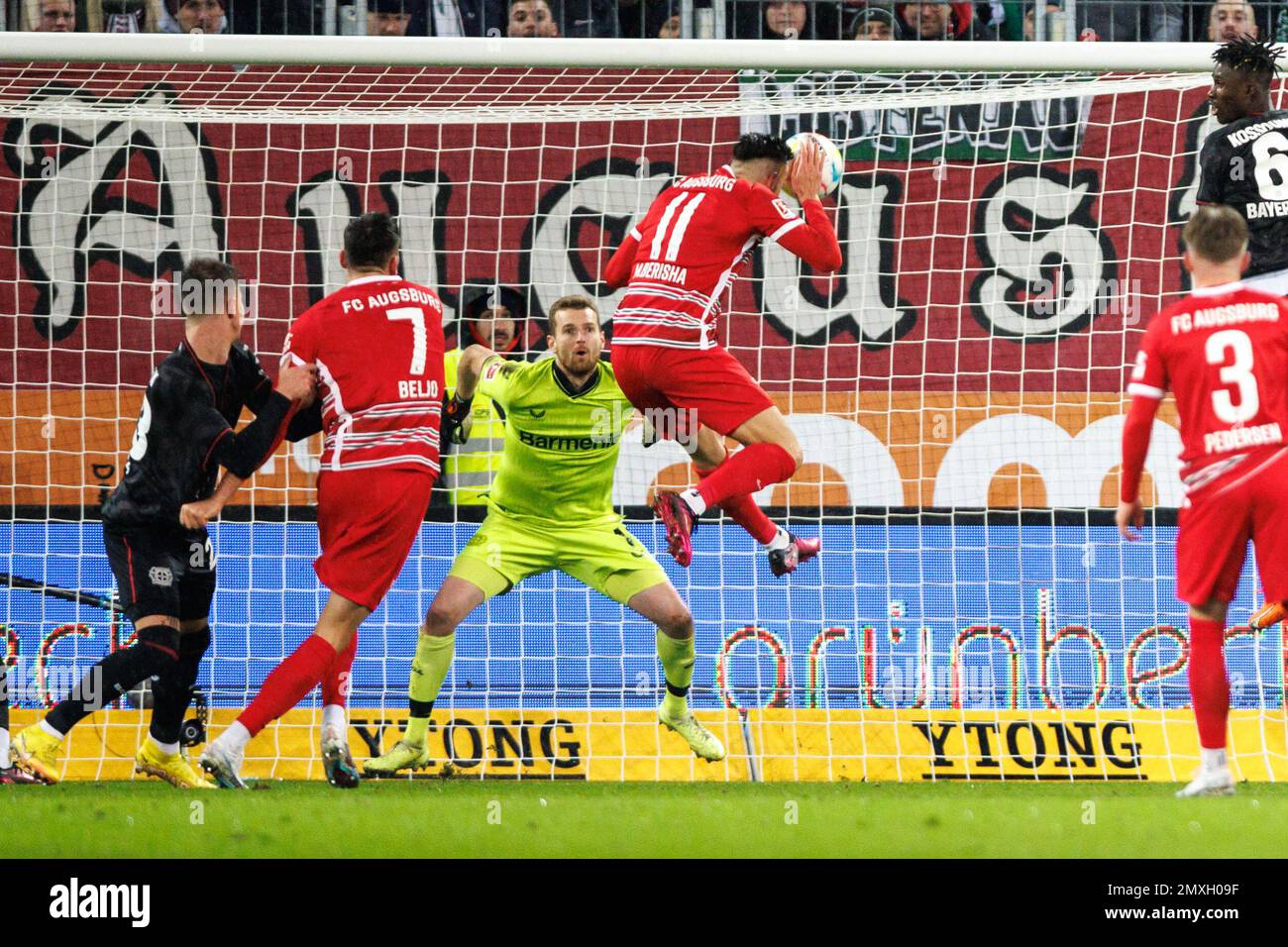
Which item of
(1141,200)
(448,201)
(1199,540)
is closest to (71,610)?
(448,201)

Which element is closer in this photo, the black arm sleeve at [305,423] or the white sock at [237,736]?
the white sock at [237,736]

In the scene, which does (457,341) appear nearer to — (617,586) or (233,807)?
(617,586)

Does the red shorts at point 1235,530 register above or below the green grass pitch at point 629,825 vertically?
above

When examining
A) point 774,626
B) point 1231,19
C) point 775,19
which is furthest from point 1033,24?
point 774,626

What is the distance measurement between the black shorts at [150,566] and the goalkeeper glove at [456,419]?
4.53ft

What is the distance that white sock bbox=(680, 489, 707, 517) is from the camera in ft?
20.2

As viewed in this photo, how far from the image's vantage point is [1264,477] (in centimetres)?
514

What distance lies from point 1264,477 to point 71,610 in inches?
235

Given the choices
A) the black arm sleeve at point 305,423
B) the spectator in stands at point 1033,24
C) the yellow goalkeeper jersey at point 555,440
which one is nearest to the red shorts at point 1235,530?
the yellow goalkeeper jersey at point 555,440

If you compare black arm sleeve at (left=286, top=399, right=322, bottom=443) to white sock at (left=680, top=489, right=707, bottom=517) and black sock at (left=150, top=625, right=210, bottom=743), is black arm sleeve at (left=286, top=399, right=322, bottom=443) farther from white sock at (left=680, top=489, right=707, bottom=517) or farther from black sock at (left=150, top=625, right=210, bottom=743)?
white sock at (left=680, top=489, right=707, bottom=517)

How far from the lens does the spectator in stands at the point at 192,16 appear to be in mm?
9773

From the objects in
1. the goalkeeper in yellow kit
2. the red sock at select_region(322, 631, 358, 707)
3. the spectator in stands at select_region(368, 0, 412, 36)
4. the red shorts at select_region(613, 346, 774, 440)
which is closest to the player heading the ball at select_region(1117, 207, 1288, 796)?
the red shorts at select_region(613, 346, 774, 440)

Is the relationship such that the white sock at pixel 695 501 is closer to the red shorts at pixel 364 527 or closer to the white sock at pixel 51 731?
the red shorts at pixel 364 527

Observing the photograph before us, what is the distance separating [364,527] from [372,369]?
1.89 ft
